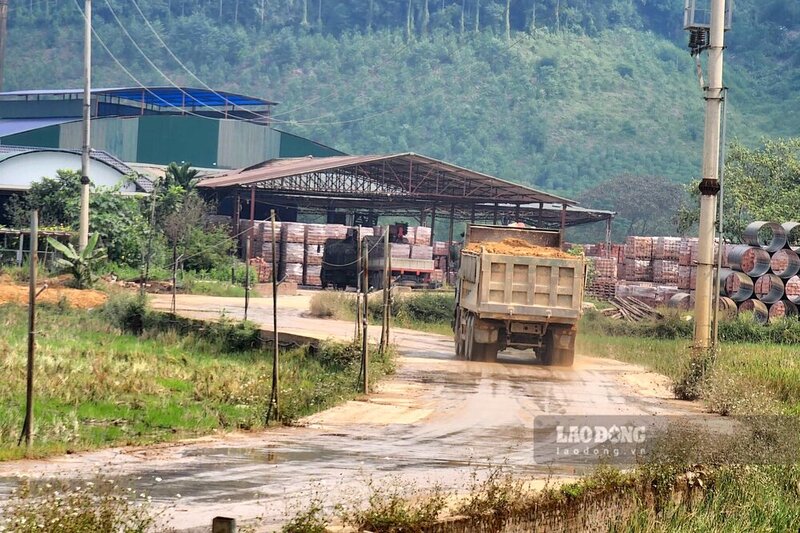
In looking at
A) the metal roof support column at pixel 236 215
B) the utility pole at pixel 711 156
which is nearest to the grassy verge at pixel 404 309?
the metal roof support column at pixel 236 215

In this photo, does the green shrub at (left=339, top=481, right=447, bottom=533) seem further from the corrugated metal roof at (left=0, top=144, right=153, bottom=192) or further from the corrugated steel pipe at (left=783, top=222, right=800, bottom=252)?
the corrugated metal roof at (left=0, top=144, right=153, bottom=192)

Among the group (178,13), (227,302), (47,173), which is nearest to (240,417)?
(227,302)

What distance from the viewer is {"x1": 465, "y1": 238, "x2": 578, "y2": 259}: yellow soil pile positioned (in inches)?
971

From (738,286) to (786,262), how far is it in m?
1.50

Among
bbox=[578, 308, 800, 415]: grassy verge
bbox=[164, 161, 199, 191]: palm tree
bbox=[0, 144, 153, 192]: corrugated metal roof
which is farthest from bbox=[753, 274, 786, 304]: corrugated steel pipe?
bbox=[0, 144, 153, 192]: corrugated metal roof

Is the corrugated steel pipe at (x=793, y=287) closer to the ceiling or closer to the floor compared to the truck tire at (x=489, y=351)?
closer to the ceiling

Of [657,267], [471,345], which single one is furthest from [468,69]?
[471,345]

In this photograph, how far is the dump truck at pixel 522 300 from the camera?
2416cm

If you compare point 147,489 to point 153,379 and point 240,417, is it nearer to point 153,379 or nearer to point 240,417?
point 240,417

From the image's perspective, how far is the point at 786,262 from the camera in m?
35.0

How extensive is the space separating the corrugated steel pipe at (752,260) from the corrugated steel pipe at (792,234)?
0.85m

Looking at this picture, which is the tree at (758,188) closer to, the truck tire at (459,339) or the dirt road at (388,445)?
the truck tire at (459,339)

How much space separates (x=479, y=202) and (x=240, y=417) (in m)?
40.3

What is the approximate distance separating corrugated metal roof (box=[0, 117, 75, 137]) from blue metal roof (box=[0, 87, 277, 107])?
2.23 m
